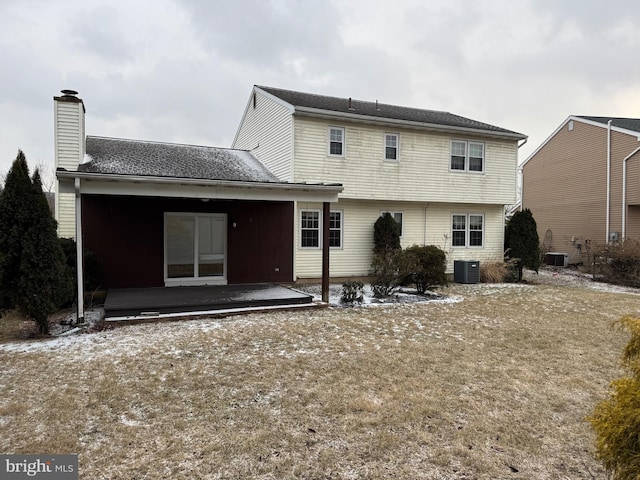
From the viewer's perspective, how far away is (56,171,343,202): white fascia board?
751 cm

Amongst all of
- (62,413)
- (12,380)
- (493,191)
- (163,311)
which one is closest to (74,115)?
(163,311)

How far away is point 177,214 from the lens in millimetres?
11266

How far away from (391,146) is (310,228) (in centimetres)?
401

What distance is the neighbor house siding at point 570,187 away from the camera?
62.3ft

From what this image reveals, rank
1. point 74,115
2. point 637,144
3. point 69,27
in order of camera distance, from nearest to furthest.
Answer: point 74,115 < point 69,27 < point 637,144

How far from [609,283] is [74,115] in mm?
17938

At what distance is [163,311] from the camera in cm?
805

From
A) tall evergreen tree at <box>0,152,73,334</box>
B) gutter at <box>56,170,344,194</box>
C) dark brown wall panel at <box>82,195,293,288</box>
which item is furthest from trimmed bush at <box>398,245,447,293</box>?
tall evergreen tree at <box>0,152,73,334</box>

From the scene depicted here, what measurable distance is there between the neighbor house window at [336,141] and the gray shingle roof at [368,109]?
0.62 m

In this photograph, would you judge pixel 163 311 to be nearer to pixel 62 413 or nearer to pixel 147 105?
pixel 62 413

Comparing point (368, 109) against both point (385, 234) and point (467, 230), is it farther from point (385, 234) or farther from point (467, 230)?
point (467, 230)

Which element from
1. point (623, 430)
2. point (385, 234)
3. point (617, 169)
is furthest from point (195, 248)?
point (617, 169)

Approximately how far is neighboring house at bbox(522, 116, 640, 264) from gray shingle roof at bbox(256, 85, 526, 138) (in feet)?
20.4

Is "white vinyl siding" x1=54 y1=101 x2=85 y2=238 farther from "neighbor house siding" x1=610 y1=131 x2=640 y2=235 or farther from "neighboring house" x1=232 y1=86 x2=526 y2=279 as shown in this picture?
"neighbor house siding" x1=610 y1=131 x2=640 y2=235
